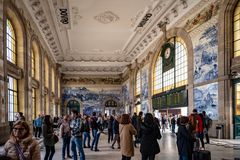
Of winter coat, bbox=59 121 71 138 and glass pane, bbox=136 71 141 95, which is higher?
glass pane, bbox=136 71 141 95

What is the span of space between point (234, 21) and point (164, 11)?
5.15 m

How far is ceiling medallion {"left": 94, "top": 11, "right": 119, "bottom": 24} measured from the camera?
17984 millimetres

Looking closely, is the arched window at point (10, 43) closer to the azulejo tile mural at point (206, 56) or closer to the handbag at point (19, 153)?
the azulejo tile mural at point (206, 56)

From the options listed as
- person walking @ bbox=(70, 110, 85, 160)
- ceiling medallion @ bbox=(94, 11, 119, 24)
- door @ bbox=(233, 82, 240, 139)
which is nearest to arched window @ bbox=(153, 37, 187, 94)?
ceiling medallion @ bbox=(94, 11, 119, 24)

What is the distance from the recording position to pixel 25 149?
3.14 meters

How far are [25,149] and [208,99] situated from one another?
37.8 ft

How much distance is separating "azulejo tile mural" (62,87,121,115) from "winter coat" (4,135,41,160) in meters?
36.7

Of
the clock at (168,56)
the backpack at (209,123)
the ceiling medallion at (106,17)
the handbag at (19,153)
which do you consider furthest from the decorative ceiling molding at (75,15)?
the handbag at (19,153)

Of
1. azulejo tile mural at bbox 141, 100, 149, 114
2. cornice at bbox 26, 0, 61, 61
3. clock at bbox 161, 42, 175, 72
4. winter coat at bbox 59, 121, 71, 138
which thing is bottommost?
azulejo tile mural at bbox 141, 100, 149, 114

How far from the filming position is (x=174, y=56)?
18.3m

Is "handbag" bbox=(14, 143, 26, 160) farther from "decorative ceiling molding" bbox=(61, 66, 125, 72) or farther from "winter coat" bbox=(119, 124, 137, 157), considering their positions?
"decorative ceiling molding" bbox=(61, 66, 125, 72)

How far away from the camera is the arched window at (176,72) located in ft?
55.8

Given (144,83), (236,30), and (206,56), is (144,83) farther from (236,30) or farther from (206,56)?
(236,30)

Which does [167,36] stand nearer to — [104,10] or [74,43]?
[104,10]
